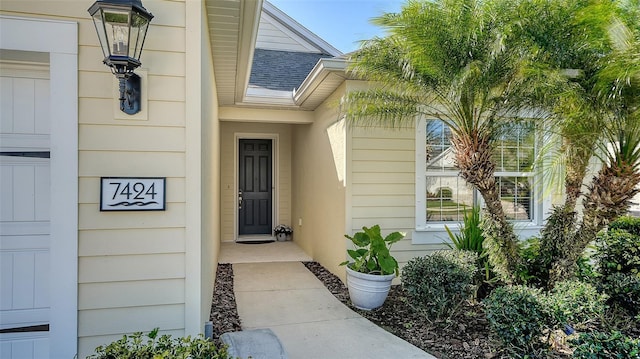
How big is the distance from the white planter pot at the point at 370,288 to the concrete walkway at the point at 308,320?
173 millimetres

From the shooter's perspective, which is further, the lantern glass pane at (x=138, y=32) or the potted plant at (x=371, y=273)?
the potted plant at (x=371, y=273)

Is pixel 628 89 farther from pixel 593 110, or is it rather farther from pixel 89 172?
pixel 89 172

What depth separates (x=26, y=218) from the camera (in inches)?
84.9

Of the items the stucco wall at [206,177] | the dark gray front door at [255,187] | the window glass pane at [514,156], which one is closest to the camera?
the stucco wall at [206,177]

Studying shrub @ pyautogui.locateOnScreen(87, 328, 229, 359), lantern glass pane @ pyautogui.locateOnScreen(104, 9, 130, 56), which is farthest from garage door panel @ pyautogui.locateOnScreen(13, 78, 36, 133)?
shrub @ pyautogui.locateOnScreen(87, 328, 229, 359)

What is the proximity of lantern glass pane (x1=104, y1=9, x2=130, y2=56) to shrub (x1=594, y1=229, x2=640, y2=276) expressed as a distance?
185 inches

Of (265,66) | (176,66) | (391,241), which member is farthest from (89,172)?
(265,66)

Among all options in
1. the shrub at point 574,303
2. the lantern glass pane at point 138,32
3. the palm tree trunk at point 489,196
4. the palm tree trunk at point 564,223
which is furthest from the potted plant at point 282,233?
the lantern glass pane at point 138,32

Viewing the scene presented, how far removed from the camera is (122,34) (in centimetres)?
191

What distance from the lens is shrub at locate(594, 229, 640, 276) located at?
3535mm

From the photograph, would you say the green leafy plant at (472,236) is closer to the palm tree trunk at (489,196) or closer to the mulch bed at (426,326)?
the palm tree trunk at (489,196)

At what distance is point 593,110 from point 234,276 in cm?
463

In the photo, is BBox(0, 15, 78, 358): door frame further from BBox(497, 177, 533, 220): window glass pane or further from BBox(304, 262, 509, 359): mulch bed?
BBox(497, 177, 533, 220): window glass pane

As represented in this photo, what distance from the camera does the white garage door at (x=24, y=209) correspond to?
212 cm
